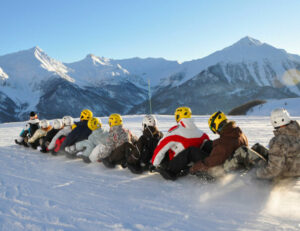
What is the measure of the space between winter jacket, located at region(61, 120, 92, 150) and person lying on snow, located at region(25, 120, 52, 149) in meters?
2.18

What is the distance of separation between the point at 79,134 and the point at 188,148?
366cm

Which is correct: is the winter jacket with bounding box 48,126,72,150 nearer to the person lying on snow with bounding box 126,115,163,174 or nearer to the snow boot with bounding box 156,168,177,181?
the person lying on snow with bounding box 126,115,163,174

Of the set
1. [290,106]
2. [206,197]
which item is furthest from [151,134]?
[290,106]

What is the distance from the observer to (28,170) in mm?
6559

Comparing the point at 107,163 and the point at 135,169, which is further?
the point at 107,163

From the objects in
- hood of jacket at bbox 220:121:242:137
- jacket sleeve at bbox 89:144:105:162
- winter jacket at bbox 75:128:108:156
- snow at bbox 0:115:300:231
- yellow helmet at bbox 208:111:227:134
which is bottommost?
snow at bbox 0:115:300:231

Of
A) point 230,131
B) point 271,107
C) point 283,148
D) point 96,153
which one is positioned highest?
point 271,107

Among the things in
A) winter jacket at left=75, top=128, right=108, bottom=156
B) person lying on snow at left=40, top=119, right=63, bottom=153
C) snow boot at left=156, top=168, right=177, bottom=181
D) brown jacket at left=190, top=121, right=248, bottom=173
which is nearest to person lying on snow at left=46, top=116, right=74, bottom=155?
person lying on snow at left=40, top=119, right=63, bottom=153

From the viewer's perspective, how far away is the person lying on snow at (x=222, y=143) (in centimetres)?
446

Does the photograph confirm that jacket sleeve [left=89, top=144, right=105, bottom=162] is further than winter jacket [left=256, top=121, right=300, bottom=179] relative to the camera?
Yes

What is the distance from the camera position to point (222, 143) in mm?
4484

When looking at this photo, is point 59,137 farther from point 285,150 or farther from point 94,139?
point 285,150

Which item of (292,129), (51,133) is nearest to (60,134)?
(51,133)

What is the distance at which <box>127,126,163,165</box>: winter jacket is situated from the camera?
18.5ft
